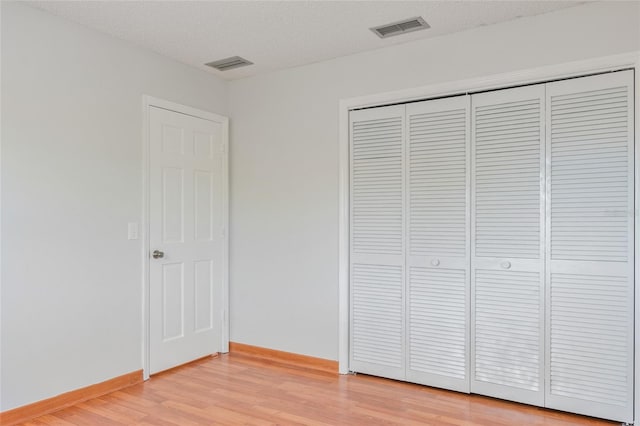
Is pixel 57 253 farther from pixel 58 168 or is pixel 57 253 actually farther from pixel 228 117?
pixel 228 117

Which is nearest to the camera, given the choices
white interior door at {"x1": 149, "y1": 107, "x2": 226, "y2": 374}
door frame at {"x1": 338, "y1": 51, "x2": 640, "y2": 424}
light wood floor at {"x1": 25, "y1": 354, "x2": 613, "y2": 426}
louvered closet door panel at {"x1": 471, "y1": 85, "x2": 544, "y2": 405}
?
door frame at {"x1": 338, "y1": 51, "x2": 640, "y2": 424}

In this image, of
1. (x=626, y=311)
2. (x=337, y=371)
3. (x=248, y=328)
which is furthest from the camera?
(x=248, y=328)

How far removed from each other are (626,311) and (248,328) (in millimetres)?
2763

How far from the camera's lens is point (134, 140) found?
11.1ft

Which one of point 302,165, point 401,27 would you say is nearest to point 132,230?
point 302,165

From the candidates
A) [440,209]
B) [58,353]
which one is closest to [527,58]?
[440,209]

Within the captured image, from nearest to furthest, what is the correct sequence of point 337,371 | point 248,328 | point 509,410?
point 509,410
point 337,371
point 248,328

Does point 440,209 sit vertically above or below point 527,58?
below

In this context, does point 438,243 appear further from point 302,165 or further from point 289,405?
point 289,405

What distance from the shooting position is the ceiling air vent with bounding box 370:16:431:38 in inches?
118

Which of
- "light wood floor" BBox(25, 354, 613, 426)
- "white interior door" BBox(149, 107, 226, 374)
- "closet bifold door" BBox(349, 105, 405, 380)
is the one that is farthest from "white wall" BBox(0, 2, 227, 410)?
"closet bifold door" BBox(349, 105, 405, 380)

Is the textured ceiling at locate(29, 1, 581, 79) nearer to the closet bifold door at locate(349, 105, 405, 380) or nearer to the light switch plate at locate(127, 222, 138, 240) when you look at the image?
the closet bifold door at locate(349, 105, 405, 380)

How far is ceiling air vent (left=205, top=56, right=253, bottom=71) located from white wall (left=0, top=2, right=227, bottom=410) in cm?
44

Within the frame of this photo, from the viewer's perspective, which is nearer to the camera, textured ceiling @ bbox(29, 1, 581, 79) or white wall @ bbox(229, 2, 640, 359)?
textured ceiling @ bbox(29, 1, 581, 79)
